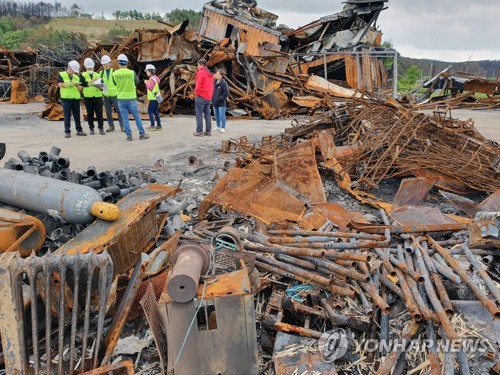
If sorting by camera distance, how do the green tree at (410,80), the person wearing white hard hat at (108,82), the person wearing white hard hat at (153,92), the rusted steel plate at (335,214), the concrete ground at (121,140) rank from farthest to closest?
the green tree at (410,80) → the person wearing white hard hat at (153,92) → the person wearing white hard hat at (108,82) → the concrete ground at (121,140) → the rusted steel plate at (335,214)

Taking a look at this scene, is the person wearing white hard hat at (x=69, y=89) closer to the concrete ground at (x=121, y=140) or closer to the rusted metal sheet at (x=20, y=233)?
the concrete ground at (x=121, y=140)

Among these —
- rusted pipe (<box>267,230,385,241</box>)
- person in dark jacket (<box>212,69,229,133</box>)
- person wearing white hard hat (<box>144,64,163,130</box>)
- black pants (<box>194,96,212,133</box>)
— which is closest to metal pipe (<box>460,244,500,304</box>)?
rusted pipe (<box>267,230,385,241</box>)

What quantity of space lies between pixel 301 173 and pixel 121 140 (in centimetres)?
538

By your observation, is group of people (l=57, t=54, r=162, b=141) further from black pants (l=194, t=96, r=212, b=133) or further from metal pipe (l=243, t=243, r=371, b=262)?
metal pipe (l=243, t=243, r=371, b=262)

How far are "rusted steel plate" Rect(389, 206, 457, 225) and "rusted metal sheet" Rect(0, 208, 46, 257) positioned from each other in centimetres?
355

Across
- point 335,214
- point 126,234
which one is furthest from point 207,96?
point 126,234

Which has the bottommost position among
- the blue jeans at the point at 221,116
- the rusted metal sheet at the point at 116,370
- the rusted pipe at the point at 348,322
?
Answer: the rusted metal sheet at the point at 116,370

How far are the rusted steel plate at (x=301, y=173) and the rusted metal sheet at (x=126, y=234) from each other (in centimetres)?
179

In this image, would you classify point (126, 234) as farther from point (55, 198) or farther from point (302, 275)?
point (302, 275)

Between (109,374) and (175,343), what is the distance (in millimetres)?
450

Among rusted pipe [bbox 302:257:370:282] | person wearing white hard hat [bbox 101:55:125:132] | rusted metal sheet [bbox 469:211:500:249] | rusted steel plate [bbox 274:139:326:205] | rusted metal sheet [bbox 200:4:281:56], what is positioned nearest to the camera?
rusted pipe [bbox 302:257:370:282]

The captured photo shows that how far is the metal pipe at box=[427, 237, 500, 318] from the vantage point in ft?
7.03

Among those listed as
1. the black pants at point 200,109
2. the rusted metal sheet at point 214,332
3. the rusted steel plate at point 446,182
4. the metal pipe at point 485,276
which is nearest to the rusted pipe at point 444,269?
the metal pipe at point 485,276

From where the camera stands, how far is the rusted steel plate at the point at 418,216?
3.91 m
